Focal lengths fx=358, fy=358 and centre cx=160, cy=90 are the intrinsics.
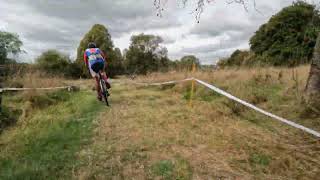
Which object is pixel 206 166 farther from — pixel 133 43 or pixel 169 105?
pixel 133 43

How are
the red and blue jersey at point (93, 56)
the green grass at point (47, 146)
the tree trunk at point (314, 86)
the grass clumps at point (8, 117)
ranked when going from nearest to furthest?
the green grass at point (47, 146) → the tree trunk at point (314, 86) → the grass clumps at point (8, 117) → the red and blue jersey at point (93, 56)

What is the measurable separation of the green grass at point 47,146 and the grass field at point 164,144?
0.04 feet

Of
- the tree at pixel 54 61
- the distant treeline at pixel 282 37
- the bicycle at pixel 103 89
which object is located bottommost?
the bicycle at pixel 103 89

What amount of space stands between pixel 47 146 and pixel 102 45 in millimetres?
48822

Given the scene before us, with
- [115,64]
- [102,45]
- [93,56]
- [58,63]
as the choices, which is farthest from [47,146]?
[58,63]

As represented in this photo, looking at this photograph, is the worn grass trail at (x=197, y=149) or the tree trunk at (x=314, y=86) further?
the tree trunk at (x=314, y=86)

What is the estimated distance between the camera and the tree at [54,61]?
190 ft

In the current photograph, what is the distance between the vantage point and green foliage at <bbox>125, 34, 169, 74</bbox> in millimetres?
59781

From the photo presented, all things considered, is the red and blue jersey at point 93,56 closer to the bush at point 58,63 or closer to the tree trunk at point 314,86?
the tree trunk at point 314,86

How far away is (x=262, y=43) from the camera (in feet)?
132

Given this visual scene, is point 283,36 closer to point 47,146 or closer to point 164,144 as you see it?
point 164,144

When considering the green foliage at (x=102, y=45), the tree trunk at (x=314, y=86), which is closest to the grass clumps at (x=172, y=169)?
the tree trunk at (x=314, y=86)

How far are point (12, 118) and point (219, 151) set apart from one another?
5730 mm

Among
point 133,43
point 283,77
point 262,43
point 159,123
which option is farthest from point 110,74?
point 159,123
